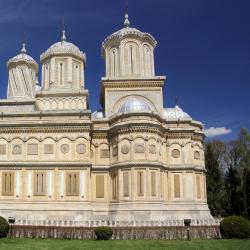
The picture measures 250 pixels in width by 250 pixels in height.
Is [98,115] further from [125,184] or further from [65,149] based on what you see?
[125,184]

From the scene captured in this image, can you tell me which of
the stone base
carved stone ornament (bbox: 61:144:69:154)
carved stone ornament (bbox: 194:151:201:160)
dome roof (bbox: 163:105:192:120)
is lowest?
the stone base

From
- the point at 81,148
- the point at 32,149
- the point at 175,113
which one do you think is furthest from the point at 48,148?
the point at 175,113

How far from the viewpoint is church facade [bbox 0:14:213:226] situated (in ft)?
83.9

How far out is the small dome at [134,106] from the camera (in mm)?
27078

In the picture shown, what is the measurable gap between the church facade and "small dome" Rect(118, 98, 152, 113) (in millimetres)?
74

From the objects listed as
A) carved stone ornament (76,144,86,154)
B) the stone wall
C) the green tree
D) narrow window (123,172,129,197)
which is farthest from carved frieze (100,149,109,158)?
the green tree

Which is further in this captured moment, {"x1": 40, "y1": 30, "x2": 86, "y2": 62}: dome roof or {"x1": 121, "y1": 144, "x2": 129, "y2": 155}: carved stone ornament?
{"x1": 40, "y1": 30, "x2": 86, "y2": 62}: dome roof

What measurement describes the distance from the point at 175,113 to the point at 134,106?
4.47 metres

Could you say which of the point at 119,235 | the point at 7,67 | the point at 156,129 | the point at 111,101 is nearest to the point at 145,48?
the point at 111,101

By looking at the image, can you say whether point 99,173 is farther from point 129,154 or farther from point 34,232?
point 34,232

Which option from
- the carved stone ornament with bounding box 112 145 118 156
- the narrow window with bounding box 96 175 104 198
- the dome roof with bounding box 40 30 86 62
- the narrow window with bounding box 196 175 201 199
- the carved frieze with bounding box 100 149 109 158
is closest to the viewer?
the carved stone ornament with bounding box 112 145 118 156

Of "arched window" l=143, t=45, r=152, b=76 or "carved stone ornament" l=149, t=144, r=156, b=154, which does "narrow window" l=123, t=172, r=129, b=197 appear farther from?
"arched window" l=143, t=45, r=152, b=76

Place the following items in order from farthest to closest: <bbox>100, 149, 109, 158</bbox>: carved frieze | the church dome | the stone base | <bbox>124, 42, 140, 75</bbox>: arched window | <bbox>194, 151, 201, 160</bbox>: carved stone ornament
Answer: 1. the church dome
2. <bbox>124, 42, 140, 75</bbox>: arched window
3. <bbox>194, 151, 201, 160</bbox>: carved stone ornament
4. <bbox>100, 149, 109, 158</bbox>: carved frieze
5. the stone base

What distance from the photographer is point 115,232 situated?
766 inches
